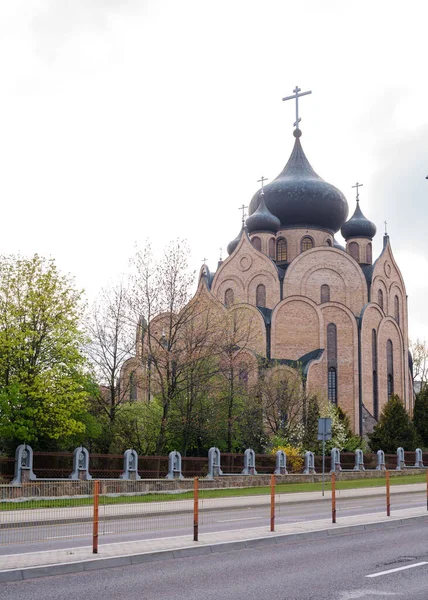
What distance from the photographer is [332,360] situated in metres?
54.7

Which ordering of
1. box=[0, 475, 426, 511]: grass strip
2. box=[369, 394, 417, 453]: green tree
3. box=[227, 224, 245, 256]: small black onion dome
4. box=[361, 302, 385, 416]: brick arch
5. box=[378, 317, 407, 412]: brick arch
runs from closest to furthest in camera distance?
box=[0, 475, 426, 511]: grass strip, box=[369, 394, 417, 453]: green tree, box=[361, 302, 385, 416]: brick arch, box=[378, 317, 407, 412]: brick arch, box=[227, 224, 245, 256]: small black onion dome

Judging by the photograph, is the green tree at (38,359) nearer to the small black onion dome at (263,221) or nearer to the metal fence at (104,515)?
the metal fence at (104,515)

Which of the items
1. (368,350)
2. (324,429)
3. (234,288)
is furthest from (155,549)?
(234,288)

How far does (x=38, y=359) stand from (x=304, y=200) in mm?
34789

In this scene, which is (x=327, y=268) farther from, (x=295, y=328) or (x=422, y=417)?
(x=422, y=417)

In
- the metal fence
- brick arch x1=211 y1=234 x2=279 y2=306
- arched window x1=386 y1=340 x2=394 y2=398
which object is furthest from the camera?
arched window x1=386 y1=340 x2=394 y2=398

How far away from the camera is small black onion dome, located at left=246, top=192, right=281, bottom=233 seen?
58.7 m

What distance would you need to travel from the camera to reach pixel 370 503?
921 inches

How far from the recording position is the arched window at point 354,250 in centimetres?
6097

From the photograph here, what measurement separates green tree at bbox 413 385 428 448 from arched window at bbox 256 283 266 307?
13.3 m

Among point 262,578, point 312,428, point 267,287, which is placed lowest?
point 262,578

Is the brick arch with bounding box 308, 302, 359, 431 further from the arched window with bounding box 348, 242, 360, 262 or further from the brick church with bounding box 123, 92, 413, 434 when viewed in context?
the arched window with bounding box 348, 242, 360, 262

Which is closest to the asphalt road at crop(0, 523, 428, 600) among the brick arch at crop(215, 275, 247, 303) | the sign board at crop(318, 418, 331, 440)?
the sign board at crop(318, 418, 331, 440)

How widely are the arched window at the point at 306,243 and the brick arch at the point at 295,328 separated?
6.57 metres
